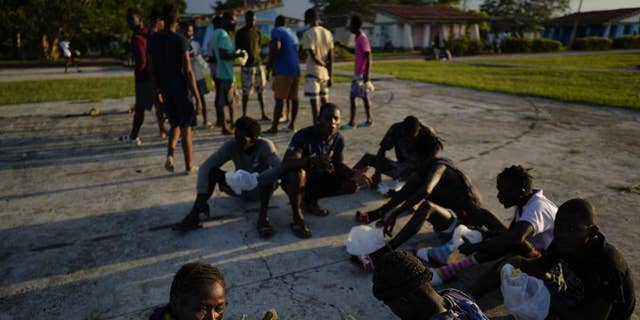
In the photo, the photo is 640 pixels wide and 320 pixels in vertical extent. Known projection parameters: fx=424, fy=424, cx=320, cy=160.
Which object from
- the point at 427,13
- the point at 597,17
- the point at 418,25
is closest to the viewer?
the point at 418,25

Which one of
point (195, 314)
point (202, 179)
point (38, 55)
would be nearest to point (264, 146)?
point (202, 179)

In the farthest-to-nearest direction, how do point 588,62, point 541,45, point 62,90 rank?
point 541,45 → point 588,62 → point 62,90

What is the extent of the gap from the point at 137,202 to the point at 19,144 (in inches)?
150

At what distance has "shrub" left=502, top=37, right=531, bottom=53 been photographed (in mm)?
34344

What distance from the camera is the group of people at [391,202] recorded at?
1.78 metres

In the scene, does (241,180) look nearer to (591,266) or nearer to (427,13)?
(591,266)

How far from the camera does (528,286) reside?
2408mm

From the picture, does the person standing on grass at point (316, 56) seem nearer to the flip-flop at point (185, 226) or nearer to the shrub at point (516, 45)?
the flip-flop at point (185, 226)

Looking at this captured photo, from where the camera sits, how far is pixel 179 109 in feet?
16.7

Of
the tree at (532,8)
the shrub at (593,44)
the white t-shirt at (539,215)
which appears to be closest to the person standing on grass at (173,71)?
the white t-shirt at (539,215)

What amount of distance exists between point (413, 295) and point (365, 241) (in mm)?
1543

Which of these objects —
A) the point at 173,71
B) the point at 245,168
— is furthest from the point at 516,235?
the point at 173,71

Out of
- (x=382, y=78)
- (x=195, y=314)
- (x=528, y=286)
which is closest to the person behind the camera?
(x=195, y=314)

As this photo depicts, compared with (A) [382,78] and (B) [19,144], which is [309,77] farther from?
(A) [382,78]
